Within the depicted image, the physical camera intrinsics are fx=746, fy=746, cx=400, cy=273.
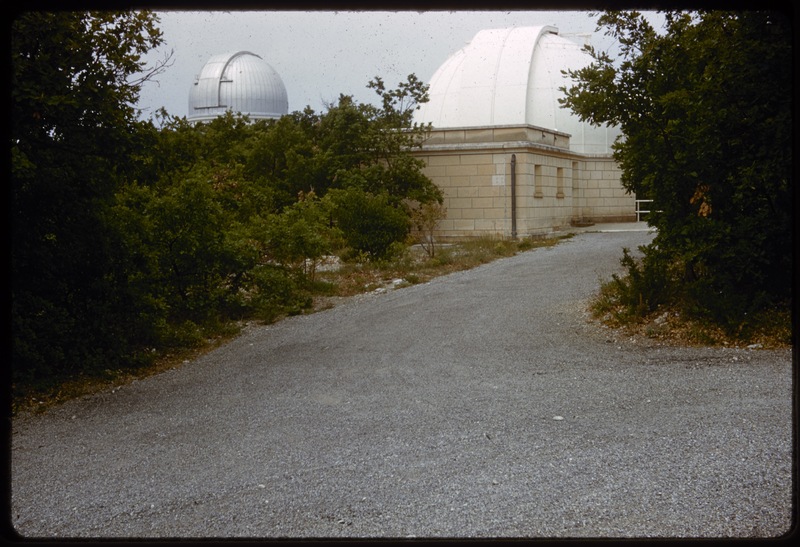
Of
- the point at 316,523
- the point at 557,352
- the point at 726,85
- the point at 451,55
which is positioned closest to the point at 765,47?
the point at 726,85

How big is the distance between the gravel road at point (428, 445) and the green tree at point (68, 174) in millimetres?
840

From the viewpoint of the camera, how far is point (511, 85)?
30.1 m

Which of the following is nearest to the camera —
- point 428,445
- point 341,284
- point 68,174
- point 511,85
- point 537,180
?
point 428,445

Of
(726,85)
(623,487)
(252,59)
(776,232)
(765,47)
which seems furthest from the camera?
(252,59)

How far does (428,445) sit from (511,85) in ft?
87.1

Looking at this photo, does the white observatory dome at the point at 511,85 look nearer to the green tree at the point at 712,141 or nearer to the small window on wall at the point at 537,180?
the small window on wall at the point at 537,180

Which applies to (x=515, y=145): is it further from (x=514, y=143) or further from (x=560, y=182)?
(x=560, y=182)

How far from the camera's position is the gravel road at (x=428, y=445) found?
421 cm

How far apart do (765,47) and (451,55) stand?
27.0 metres

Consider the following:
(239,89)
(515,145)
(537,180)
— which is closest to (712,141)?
(515,145)

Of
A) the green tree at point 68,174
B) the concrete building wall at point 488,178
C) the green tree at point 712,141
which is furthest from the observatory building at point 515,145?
the green tree at point 68,174

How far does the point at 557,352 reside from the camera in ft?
28.6

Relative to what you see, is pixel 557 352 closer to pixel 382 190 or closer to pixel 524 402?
pixel 524 402

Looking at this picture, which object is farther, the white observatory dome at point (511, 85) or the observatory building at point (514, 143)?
the white observatory dome at point (511, 85)
